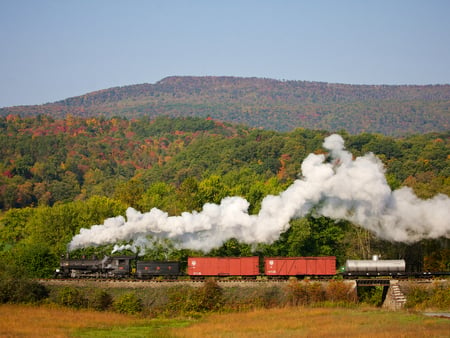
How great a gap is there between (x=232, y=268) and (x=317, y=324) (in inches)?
778

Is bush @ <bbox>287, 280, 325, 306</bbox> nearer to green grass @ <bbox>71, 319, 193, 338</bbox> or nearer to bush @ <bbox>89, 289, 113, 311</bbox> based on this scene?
green grass @ <bbox>71, 319, 193, 338</bbox>

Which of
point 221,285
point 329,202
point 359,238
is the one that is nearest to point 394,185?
point 359,238

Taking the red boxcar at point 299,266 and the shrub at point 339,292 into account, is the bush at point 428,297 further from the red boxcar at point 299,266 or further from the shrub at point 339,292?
the red boxcar at point 299,266

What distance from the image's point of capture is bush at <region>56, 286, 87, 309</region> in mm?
79500

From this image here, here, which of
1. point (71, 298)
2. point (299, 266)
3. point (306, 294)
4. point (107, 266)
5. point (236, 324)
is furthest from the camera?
point (107, 266)

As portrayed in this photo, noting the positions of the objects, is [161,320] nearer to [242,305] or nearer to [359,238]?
[242,305]

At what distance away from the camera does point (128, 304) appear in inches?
3068

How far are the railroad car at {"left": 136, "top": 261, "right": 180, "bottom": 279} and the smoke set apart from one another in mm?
2969

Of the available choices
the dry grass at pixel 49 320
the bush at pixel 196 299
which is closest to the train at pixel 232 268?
the bush at pixel 196 299

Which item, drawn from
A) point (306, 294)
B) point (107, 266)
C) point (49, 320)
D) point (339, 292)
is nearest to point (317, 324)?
point (306, 294)

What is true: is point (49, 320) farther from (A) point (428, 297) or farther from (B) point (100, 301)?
(A) point (428, 297)

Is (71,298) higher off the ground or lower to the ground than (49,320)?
higher

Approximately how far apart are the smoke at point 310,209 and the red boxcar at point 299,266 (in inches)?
111

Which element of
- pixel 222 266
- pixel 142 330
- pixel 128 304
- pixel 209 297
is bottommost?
pixel 142 330
